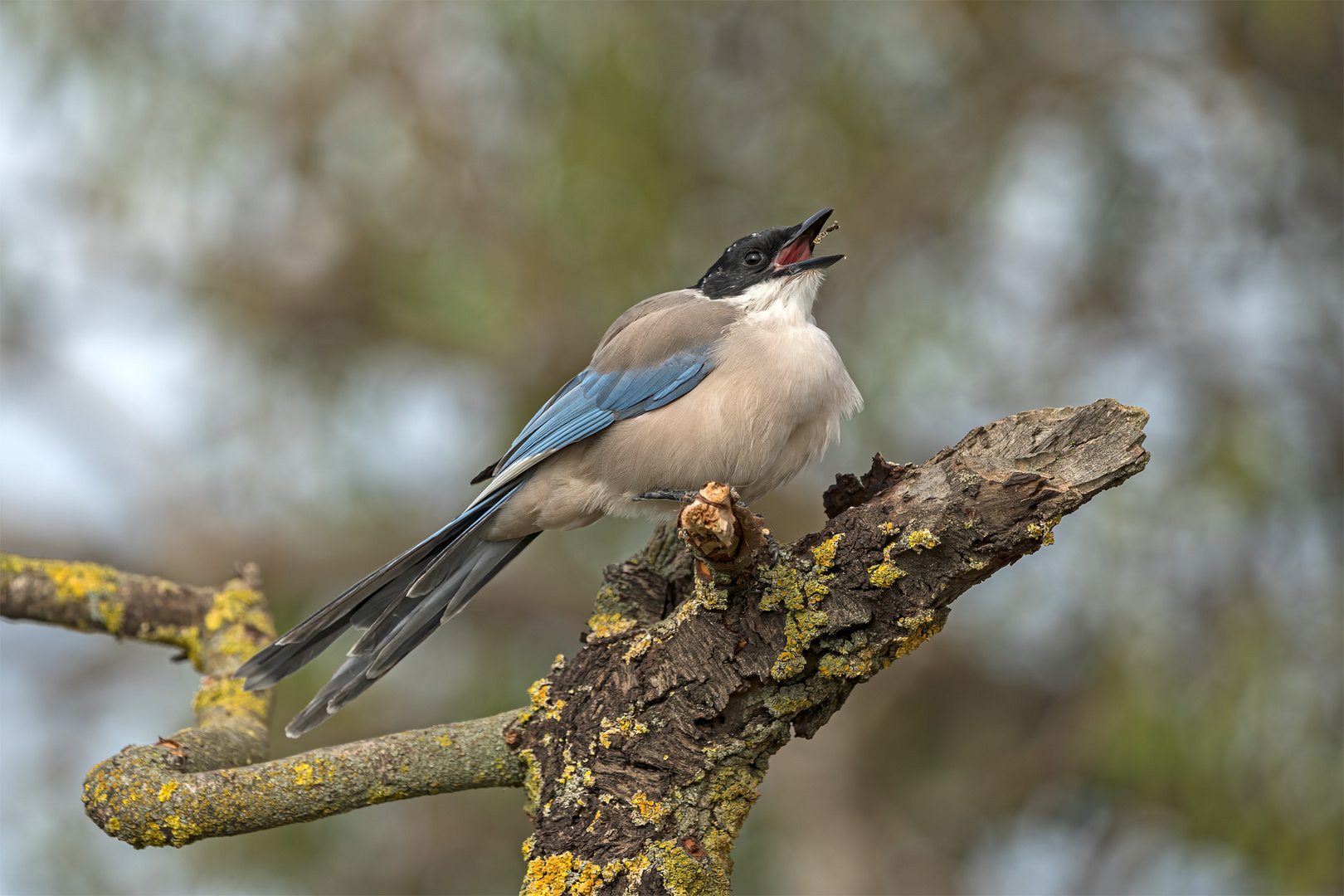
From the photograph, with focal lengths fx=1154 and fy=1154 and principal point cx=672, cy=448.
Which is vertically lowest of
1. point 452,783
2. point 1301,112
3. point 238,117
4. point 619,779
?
point 619,779

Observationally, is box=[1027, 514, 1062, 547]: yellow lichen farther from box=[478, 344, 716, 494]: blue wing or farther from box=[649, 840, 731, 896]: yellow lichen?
box=[478, 344, 716, 494]: blue wing

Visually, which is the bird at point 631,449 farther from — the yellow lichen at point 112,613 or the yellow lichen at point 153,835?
the yellow lichen at point 112,613

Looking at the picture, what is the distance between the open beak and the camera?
13.0 feet

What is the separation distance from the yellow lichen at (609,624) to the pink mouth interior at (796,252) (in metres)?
1.51

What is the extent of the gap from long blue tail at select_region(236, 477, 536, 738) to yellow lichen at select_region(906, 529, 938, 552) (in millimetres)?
1538

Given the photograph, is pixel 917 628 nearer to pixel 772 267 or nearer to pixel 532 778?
pixel 532 778

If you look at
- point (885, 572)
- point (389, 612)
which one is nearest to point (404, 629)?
point (389, 612)

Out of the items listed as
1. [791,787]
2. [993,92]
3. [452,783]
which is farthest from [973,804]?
[452,783]

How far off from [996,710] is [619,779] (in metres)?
5.12

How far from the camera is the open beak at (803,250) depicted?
3975mm

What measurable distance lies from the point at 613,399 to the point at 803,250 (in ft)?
3.20

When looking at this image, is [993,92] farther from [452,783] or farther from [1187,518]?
[452,783]

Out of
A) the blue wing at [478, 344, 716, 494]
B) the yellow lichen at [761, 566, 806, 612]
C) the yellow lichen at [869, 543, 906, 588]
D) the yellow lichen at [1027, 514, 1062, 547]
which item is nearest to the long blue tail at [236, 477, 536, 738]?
the blue wing at [478, 344, 716, 494]

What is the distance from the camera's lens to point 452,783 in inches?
118
